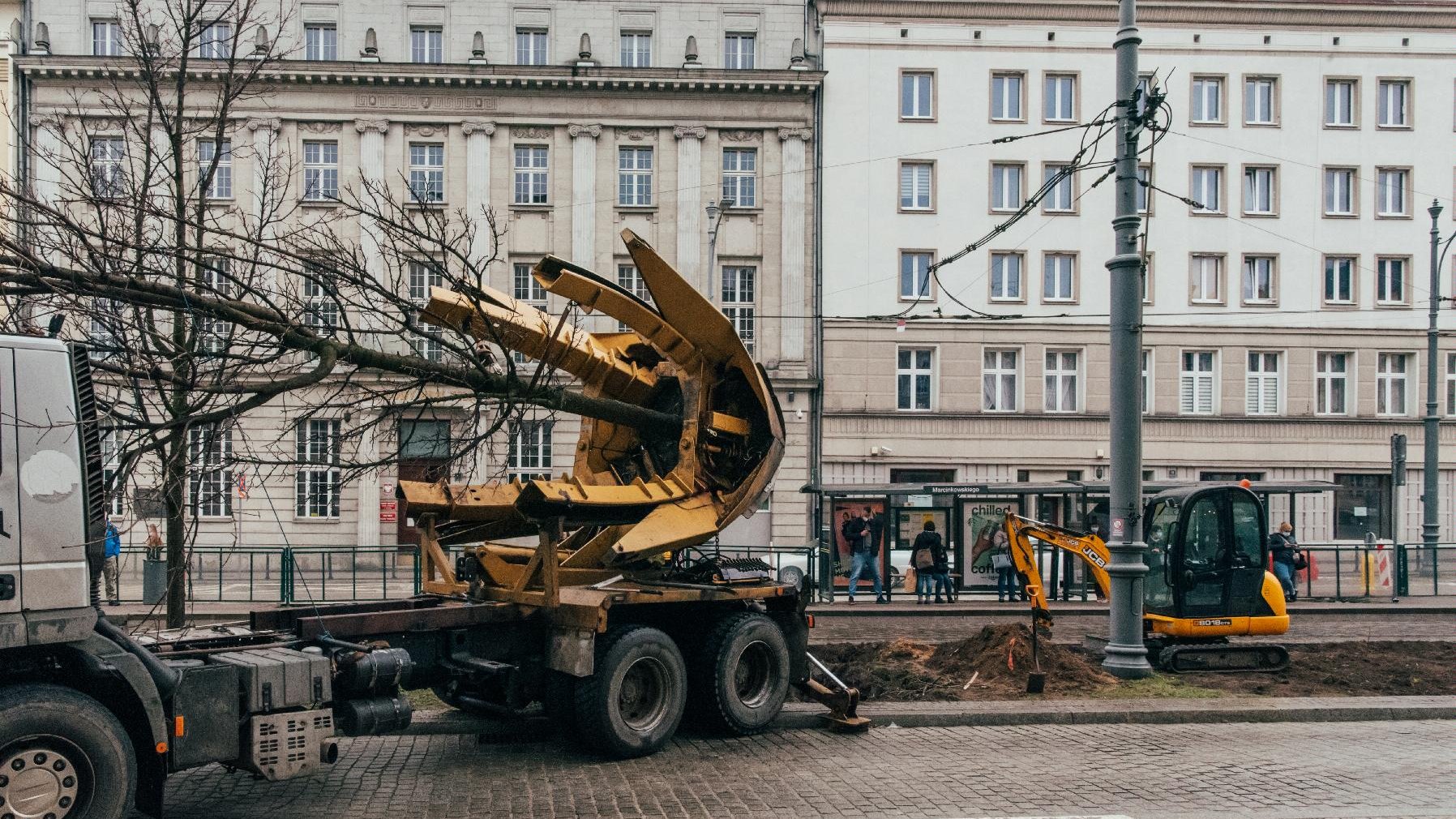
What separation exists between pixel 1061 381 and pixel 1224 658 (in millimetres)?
23822

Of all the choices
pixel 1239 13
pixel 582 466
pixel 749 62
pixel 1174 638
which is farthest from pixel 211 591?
pixel 1239 13

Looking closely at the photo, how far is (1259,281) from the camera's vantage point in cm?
3753

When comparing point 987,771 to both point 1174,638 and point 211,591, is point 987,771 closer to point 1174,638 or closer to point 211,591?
point 1174,638

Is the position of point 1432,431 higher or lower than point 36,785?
higher

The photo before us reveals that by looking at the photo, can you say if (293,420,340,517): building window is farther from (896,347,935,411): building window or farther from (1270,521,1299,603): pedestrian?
(1270,521,1299,603): pedestrian

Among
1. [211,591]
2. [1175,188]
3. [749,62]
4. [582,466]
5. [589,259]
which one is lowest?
[211,591]

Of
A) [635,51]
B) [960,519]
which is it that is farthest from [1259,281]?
[635,51]

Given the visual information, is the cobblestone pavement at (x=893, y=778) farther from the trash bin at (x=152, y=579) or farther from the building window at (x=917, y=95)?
the building window at (x=917, y=95)

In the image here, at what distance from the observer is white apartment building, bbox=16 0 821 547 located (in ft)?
113

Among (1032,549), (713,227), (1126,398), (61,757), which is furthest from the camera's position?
(713,227)

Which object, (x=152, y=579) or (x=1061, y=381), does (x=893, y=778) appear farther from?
(x=1061, y=381)

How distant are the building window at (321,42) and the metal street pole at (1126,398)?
2788cm

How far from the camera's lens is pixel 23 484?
611 centimetres

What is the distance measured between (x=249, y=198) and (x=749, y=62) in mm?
15136
